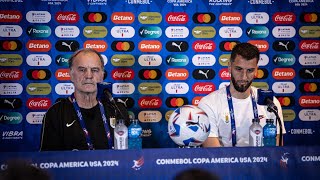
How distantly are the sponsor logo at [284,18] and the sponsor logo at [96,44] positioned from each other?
176 centimetres

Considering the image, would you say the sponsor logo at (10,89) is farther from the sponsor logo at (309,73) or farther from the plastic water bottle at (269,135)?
the sponsor logo at (309,73)

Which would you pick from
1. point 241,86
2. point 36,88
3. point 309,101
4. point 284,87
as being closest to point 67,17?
point 36,88

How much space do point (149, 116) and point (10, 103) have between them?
1.40 m

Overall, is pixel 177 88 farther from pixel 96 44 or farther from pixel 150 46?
pixel 96 44

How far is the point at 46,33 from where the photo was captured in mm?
5215

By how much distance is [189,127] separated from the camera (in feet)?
10.3

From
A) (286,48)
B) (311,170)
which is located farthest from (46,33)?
(311,170)

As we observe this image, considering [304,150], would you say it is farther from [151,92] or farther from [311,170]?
[151,92]

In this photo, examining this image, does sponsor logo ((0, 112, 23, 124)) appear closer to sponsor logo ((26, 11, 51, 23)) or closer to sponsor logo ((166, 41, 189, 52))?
sponsor logo ((26, 11, 51, 23))

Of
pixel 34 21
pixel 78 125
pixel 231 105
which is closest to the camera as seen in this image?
pixel 78 125

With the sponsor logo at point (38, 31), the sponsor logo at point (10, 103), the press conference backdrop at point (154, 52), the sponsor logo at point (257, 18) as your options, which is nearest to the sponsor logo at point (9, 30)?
the press conference backdrop at point (154, 52)

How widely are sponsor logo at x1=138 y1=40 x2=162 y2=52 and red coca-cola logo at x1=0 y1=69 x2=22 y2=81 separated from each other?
4.07 feet

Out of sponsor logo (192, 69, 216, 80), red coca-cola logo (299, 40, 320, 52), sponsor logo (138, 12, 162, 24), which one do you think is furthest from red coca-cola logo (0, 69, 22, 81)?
red coca-cola logo (299, 40, 320, 52)

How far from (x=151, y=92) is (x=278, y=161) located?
8.49 feet
